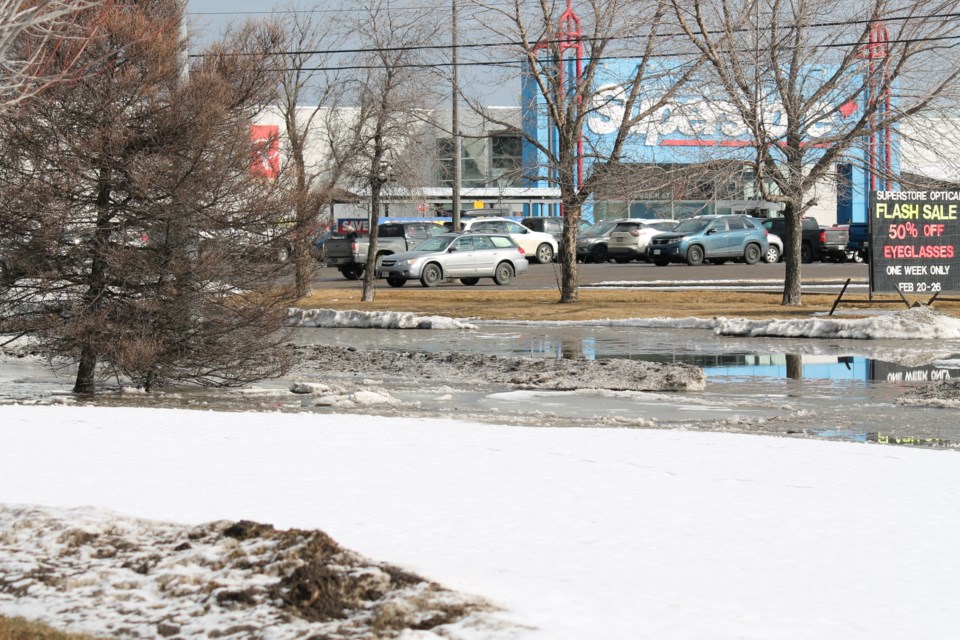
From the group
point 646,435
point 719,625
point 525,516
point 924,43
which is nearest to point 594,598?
point 719,625

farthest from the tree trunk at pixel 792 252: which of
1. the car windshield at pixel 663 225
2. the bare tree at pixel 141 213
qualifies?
the car windshield at pixel 663 225

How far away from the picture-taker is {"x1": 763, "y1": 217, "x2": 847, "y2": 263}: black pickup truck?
147ft

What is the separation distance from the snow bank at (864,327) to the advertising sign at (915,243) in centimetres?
175

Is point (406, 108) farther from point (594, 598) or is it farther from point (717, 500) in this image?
point (594, 598)

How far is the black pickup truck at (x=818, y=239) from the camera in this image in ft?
147

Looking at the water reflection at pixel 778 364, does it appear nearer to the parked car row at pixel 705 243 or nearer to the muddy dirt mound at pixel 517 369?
the muddy dirt mound at pixel 517 369

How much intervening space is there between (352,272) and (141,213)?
87.7ft

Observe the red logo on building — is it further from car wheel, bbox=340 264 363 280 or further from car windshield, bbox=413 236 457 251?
car wheel, bbox=340 264 363 280

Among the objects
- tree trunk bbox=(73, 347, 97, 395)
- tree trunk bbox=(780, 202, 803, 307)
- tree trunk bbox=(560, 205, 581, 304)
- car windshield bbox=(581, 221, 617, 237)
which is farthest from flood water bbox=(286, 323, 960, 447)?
car windshield bbox=(581, 221, 617, 237)

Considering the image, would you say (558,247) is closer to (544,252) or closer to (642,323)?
(544,252)

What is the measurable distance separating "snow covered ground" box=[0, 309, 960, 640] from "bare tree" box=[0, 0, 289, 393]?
8.21 feet

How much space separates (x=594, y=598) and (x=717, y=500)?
8.05 ft

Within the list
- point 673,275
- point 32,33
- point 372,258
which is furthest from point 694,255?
point 32,33

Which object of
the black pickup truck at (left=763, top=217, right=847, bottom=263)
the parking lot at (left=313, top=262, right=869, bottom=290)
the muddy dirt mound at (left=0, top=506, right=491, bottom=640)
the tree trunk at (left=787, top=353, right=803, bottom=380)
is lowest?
the muddy dirt mound at (left=0, top=506, right=491, bottom=640)
